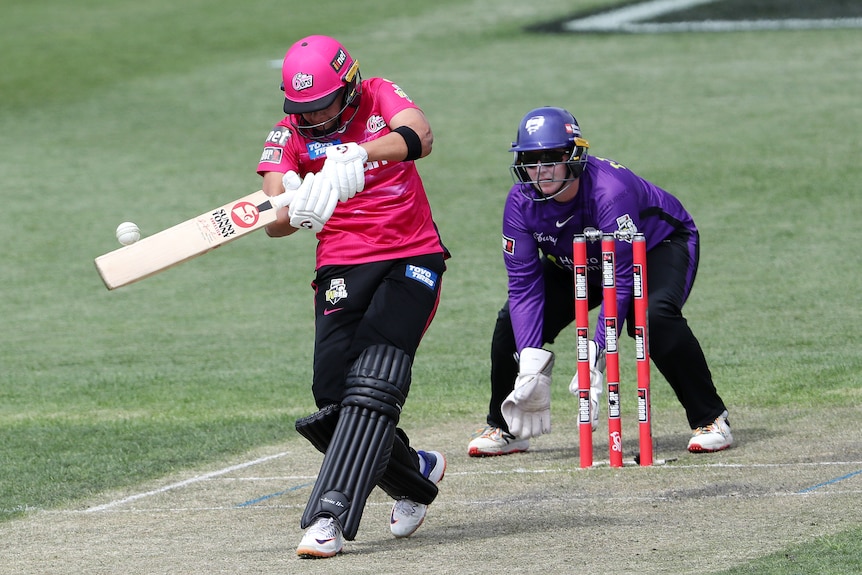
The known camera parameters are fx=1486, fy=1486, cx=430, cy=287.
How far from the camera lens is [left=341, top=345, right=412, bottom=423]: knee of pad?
536 centimetres

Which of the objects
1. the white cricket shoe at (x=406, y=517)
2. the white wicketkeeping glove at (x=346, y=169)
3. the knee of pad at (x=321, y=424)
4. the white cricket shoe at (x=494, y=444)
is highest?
the white wicketkeeping glove at (x=346, y=169)

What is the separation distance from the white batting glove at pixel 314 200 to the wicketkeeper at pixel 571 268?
162 cm

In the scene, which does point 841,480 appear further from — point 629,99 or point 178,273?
point 629,99

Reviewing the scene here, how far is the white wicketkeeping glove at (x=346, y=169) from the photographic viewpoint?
519 centimetres

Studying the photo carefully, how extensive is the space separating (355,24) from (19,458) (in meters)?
17.6

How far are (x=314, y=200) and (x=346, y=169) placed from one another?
161mm

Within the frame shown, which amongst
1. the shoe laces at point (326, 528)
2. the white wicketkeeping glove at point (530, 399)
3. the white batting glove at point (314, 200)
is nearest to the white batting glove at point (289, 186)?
the white batting glove at point (314, 200)

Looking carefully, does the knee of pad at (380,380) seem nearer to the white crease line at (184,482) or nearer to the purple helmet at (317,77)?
the purple helmet at (317,77)

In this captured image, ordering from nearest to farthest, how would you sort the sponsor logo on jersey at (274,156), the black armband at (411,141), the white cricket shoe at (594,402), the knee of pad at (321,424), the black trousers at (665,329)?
the black armband at (411,141) → the knee of pad at (321,424) → the sponsor logo on jersey at (274,156) → the white cricket shoe at (594,402) → the black trousers at (665,329)

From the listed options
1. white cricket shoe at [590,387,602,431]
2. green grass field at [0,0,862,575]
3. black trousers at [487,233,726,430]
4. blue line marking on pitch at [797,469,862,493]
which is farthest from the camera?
green grass field at [0,0,862,575]

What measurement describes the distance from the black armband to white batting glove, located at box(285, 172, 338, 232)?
373mm

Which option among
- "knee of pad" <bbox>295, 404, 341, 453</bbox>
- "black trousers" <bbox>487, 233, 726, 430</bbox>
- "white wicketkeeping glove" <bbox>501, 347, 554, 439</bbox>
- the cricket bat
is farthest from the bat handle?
"black trousers" <bbox>487, 233, 726, 430</bbox>

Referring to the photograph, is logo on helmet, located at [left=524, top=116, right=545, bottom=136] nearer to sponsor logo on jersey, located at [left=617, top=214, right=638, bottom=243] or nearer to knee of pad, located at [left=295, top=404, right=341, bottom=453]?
sponsor logo on jersey, located at [left=617, top=214, right=638, bottom=243]

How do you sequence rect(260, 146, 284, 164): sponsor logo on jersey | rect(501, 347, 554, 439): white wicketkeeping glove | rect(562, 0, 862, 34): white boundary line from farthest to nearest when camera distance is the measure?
rect(562, 0, 862, 34): white boundary line → rect(501, 347, 554, 439): white wicketkeeping glove → rect(260, 146, 284, 164): sponsor logo on jersey
